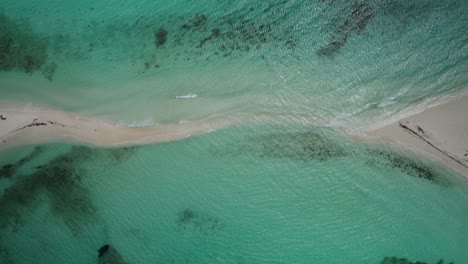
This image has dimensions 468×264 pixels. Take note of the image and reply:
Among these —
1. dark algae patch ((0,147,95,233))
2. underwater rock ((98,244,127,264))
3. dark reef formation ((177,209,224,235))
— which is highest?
dark algae patch ((0,147,95,233))

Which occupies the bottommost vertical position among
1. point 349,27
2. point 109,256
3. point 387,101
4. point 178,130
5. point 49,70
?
point 109,256

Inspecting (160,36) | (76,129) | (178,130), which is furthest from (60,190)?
(160,36)

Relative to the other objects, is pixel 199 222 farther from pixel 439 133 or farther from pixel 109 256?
pixel 439 133

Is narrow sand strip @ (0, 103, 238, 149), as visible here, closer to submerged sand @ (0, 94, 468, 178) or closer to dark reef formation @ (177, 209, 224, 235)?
submerged sand @ (0, 94, 468, 178)

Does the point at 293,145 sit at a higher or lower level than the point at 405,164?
higher

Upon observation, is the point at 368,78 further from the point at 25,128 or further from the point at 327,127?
the point at 25,128

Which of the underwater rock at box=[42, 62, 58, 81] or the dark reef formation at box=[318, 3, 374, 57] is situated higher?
the dark reef formation at box=[318, 3, 374, 57]

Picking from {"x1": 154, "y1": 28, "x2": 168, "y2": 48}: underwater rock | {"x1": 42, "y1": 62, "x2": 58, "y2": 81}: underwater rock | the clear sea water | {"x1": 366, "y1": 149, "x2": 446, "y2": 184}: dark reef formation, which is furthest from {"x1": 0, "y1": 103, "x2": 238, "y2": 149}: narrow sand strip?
{"x1": 366, "y1": 149, "x2": 446, "y2": 184}: dark reef formation
